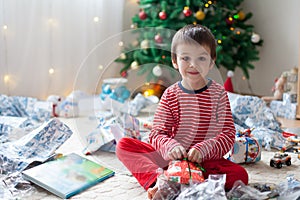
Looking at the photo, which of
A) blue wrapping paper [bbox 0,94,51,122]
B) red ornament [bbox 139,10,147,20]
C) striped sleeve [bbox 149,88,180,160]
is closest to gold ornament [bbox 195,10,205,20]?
red ornament [bbox 139,10,147,20]

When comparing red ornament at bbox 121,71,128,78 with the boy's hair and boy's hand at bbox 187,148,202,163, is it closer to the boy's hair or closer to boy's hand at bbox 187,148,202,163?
the boy's hair

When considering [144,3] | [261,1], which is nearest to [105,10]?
[144,3]

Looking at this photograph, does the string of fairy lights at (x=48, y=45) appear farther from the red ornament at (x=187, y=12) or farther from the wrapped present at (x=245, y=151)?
the wrapped present at (x=245, y=151)

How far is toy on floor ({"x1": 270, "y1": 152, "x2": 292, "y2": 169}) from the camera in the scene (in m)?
1.37

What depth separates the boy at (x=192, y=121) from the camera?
115 cm

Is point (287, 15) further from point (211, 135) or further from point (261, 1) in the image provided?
point (211, 135)

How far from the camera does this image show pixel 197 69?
116cm

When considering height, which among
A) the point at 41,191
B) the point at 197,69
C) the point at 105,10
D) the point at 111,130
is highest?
the point at 105,10

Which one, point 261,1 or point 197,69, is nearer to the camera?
point 197,69

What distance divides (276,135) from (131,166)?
751 mm

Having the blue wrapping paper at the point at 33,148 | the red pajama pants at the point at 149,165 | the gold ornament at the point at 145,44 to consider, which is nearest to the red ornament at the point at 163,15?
the gold ornament at the point at 145,44

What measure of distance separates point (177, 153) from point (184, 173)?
0.07 metres

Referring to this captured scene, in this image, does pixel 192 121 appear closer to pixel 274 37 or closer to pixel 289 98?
pixel 289 98

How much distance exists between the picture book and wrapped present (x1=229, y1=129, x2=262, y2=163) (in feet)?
1.45
